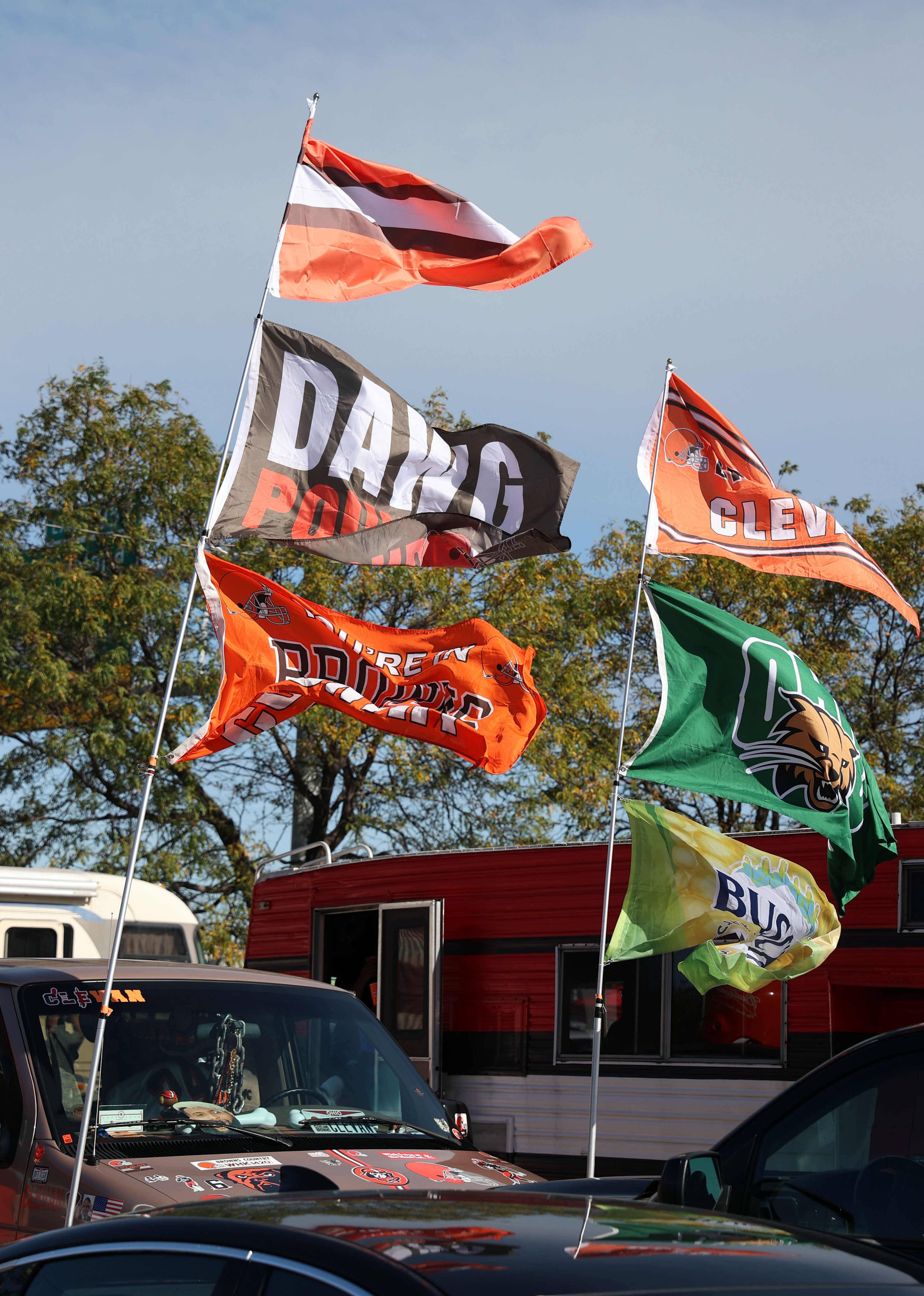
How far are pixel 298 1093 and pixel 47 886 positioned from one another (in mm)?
7359

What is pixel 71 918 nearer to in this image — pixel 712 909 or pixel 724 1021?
pixel 724 1021

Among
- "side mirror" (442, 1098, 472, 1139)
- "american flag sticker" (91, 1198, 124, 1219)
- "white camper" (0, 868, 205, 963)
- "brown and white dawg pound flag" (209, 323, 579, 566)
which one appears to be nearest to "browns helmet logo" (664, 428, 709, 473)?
"brown and white dawg pound flag" (209, 323, 579, 566)

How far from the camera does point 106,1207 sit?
4738mm

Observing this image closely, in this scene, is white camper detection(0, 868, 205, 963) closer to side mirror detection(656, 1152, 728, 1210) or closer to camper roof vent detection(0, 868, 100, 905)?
camper roof vent detection(0, 868, 100, 905)

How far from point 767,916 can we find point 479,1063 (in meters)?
3.03

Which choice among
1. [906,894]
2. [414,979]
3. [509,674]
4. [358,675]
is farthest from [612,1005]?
[358,675]

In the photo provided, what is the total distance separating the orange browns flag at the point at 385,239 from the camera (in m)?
8.08

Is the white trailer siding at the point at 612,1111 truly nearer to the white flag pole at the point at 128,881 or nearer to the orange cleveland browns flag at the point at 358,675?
the orange cleveland browns flag at the point at 358,675

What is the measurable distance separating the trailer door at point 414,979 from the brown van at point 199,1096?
14.9ft

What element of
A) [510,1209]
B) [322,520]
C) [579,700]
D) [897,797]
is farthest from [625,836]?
[510,1209]

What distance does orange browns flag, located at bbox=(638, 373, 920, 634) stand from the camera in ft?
32.1

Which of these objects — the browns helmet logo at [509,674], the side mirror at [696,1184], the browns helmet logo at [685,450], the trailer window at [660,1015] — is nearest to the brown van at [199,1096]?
the side mirror at [696,1184]

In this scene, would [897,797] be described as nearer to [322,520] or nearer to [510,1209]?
[322,520]

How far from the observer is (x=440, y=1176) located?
17.0ft
